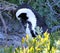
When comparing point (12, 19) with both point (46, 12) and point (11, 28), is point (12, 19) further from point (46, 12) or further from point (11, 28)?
point (46, 12)

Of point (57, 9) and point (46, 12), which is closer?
point (46, 12)

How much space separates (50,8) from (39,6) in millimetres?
194

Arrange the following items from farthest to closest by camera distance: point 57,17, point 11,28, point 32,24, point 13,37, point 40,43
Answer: point 57,17 → point 11,28 → point 13,37 → point 32,24 → point 40,43

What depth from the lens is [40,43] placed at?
5.16 ft

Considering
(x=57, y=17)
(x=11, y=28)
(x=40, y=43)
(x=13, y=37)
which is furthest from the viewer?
(x=57, y=17)

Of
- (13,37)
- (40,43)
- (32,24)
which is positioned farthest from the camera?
(13,37)

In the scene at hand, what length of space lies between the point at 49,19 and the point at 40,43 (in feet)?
9.66

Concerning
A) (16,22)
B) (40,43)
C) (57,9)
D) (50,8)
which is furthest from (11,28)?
(40,43)

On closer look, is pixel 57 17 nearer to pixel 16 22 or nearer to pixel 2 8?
pixel 16 22

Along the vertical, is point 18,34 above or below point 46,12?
below

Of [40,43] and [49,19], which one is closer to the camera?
[40,43]

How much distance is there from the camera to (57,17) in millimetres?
4707

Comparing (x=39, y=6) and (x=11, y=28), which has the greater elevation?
(x=39, y=6)

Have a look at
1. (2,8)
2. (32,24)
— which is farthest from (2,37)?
(32,24)
